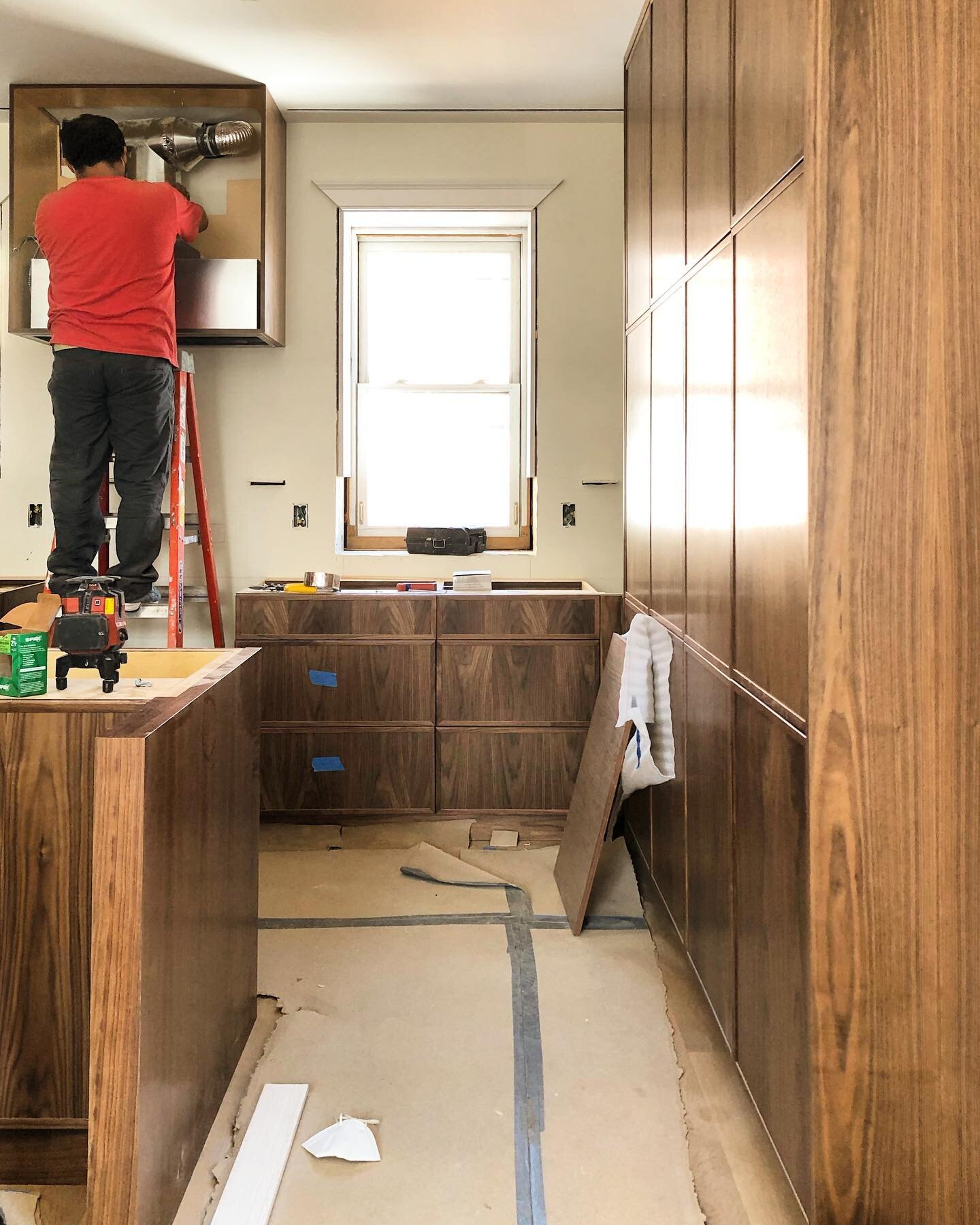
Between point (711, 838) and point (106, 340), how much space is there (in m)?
2.34

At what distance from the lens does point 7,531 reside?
3773 mm

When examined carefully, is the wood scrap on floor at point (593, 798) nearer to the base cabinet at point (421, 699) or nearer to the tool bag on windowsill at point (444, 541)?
the base cabinet at point (421, 699)

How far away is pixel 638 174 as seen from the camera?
9.64 ft

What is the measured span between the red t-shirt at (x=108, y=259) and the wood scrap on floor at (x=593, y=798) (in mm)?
1801

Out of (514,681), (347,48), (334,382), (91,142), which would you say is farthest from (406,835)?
(347,48)

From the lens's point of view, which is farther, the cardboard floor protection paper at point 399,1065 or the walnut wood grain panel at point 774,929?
the cardboard floor protection paper at point 399,1065

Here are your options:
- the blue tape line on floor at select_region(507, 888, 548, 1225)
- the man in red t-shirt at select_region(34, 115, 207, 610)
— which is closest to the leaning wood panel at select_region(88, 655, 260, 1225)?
the blue tape line on floor at select_region(507, 888, 548, 1225)

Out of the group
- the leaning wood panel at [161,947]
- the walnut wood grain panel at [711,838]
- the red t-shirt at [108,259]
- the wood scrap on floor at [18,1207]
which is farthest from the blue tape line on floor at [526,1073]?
the red t-shirt at [108,259]

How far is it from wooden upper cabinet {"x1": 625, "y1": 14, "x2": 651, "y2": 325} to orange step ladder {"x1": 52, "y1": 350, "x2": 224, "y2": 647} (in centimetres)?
163

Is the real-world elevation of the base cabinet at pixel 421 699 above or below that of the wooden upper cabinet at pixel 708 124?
below

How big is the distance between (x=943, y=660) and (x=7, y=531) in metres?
3.57

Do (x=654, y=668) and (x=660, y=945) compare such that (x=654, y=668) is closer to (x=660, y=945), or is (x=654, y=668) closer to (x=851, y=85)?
(x=660, y=945)

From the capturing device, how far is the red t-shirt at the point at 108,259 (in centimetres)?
291

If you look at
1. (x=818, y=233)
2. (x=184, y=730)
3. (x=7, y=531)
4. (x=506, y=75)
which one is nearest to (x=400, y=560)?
(x=7, y=531)
